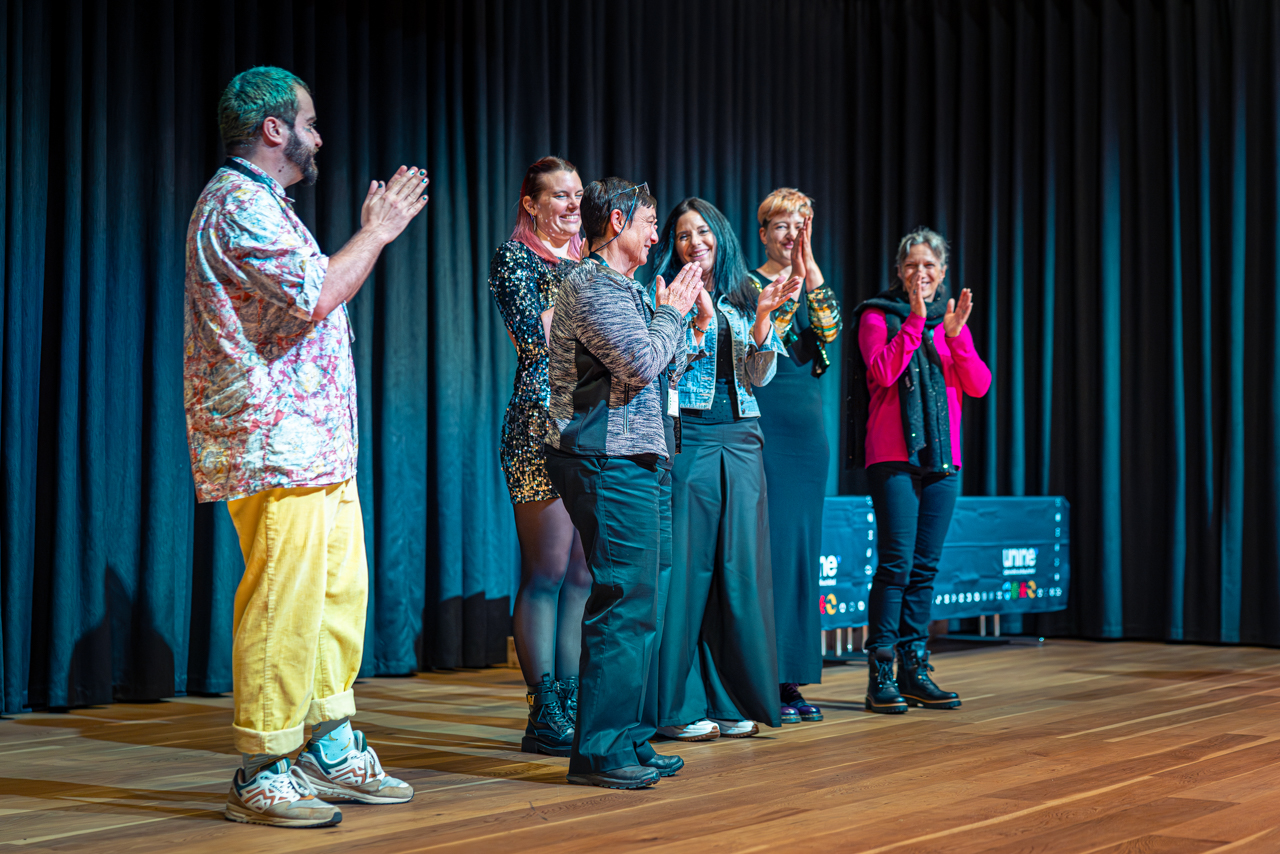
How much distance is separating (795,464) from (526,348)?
32.8 inches

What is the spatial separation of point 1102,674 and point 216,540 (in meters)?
2.96

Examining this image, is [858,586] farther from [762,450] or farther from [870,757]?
[870,757]

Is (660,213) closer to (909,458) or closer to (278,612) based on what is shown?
(909,458)

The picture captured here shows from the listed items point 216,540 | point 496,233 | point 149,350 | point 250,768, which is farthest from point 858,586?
point 250,768

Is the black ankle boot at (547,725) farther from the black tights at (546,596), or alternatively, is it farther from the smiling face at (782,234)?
the smiling face at (782,234)

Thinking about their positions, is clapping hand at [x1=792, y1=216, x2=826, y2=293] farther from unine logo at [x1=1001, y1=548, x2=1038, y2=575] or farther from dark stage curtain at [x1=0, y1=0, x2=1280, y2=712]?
unine logo at [x1=1001, y1=548, x2=1038, y2=575]

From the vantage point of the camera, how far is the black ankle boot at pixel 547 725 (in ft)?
9.05

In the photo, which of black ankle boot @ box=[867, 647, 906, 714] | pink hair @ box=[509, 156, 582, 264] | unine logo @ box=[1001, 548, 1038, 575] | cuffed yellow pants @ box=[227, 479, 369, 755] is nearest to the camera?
cuffed yellow pants @ box=[227, 479, 369, 755]

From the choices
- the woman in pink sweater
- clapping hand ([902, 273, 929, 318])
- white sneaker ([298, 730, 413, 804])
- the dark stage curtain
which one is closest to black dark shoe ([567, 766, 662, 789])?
white sneaker ([298, 730, 413, 804])

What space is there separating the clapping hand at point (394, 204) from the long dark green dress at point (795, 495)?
51.0 inches

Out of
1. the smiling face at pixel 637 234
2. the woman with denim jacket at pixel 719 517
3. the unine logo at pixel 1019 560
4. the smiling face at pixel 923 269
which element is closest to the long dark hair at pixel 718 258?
the woman with denim jacket at pixel 719 517

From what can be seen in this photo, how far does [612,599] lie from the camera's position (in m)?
2.35

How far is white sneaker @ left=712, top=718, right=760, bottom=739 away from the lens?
299 cm

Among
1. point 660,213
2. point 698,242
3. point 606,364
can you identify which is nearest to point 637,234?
point 606,364
